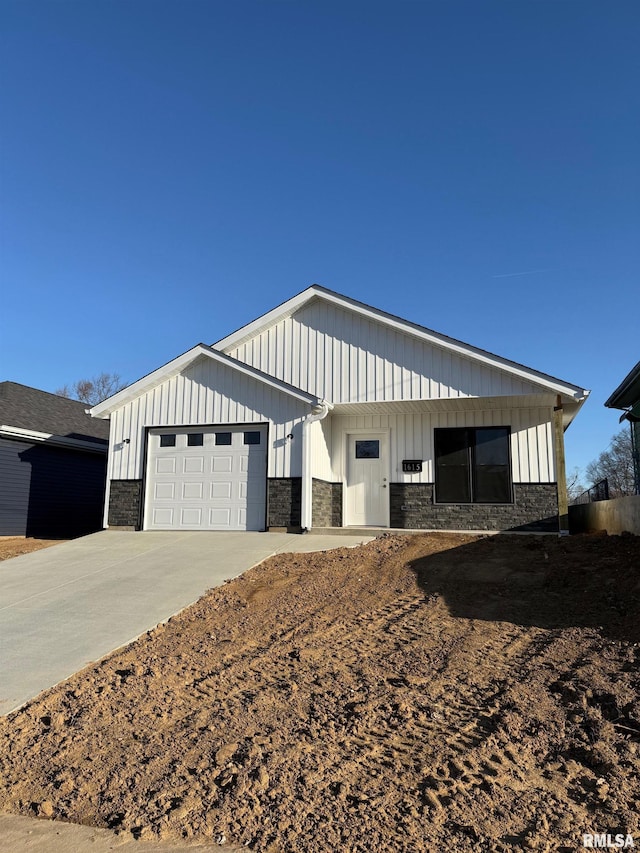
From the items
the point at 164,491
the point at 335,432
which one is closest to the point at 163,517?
the point at 164,491

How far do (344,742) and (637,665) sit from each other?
2.50m

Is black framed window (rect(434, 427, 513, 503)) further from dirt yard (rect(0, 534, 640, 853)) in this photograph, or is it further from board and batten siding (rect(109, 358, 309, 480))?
dirt yard (rect(0, 534, 640, 853))

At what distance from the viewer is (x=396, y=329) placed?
1248cm

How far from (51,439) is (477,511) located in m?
11.9

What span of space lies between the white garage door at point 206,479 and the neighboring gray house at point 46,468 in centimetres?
464

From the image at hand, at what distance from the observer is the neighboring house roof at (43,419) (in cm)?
1516

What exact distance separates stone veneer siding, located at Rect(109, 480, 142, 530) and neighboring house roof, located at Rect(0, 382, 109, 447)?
385 centimetres

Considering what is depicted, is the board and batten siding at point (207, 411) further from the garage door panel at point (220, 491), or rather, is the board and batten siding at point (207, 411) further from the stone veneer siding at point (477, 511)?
the stone veneer siding at point (477, 511)

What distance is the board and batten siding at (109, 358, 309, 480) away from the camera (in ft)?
39.8

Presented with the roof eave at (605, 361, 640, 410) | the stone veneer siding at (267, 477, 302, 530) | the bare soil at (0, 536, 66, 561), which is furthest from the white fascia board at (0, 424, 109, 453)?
the roof eave at (605, 361, 640, 410)

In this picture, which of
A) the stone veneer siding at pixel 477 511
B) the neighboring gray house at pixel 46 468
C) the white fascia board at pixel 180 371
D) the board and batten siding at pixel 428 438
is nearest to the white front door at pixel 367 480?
the board and batten siding at pixel 428 438

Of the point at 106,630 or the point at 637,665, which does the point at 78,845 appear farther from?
the point at 637,665

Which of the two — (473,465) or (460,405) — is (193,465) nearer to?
(460,405)

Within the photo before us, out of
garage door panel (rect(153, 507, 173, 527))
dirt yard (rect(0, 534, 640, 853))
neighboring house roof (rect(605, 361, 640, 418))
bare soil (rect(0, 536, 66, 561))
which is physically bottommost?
dirt yard (rect(0, 534, 640, 853))
